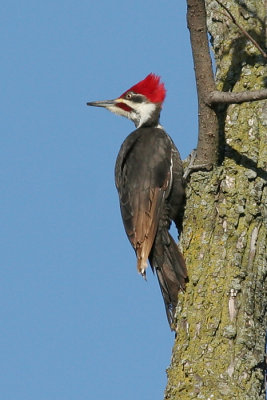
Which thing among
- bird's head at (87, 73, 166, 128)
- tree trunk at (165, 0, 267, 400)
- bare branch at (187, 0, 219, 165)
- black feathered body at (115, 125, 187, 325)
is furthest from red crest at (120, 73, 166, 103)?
bare branch at (187, 0, 219, 165)

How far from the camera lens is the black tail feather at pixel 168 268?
13.5 ft

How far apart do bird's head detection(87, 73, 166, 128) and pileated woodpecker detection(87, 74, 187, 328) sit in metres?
0.15

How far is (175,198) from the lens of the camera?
4562 mm

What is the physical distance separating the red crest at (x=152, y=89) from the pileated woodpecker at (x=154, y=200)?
0.27m

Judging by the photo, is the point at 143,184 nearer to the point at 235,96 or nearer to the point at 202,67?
the point at 202,67

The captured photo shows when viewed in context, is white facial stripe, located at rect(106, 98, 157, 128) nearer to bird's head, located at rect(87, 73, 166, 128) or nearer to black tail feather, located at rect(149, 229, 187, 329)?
bird's head, located at rect(87, 73, 166, 128)

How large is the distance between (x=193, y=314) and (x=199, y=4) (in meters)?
1.68

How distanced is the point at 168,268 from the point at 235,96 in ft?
3.66

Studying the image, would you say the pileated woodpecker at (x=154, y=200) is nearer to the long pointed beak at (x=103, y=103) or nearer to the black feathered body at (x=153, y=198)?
the black feathered body at (x=153, y=198)

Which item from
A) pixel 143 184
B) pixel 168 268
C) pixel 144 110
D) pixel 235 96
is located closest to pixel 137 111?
pixel 144 110

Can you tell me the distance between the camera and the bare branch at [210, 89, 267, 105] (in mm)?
3668

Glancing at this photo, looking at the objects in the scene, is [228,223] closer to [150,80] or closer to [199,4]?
[199,4]

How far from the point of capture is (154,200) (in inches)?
185

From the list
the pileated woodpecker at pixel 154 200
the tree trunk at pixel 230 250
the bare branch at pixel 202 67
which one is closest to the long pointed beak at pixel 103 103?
the pileated woodpecker at pixel 154 200
